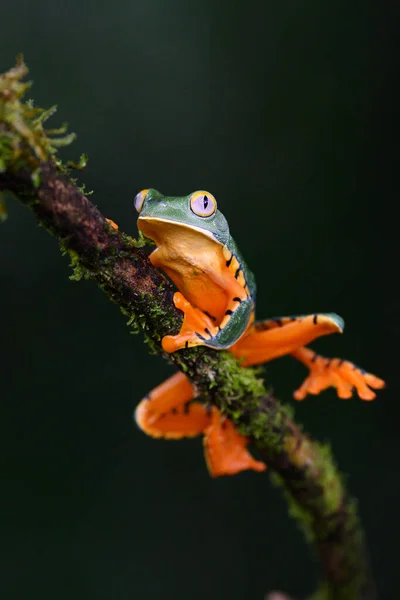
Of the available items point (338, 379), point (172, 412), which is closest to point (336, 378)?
point (338, 379)

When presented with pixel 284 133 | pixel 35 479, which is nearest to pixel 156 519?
pixel 35 479

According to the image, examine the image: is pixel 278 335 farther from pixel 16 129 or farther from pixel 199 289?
pixel 16 129

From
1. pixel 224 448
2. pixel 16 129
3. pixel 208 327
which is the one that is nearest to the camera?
pixel 16 129

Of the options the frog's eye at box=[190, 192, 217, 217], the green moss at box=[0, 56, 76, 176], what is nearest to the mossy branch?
the green moss at box=[0, 56, 76, 176]

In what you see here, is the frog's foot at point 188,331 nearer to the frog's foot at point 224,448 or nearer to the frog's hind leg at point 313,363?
the frog's hind leg at point 313,363

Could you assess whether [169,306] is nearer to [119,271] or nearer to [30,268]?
[119,271]

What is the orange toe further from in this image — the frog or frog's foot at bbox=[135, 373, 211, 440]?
frog's foot at bbox=[135, 373, 211, 440]
